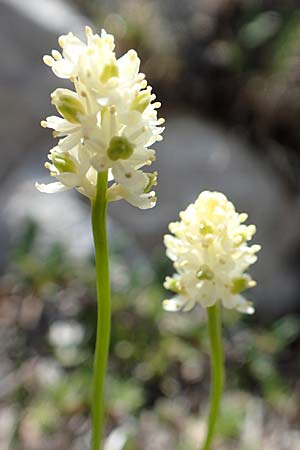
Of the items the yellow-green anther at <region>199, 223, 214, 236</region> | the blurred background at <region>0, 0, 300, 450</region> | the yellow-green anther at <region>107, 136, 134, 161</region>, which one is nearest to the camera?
the yellow-green anther at <region>107, 136, 134, 161</region>

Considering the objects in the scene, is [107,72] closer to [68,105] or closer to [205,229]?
[68,105]

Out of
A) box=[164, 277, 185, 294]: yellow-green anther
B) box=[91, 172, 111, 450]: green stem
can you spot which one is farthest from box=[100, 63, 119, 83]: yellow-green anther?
box=[164, 277, 185, 294]: yellow-green anther

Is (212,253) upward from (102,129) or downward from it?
downward

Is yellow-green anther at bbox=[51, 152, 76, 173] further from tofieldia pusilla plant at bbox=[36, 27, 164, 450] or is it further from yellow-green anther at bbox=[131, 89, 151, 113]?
yellow-green anther at bbox=[131, 89, 151, 113]

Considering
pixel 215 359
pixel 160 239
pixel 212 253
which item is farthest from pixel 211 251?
pixel 160 239

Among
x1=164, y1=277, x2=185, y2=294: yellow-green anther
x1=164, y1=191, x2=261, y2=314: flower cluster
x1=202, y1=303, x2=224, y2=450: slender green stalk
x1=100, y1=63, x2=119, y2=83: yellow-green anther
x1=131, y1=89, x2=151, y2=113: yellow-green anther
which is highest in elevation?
x1=100, y1=63, x2=119, y2=83: yellow-green anther

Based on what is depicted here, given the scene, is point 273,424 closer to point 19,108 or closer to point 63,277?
point 63,277

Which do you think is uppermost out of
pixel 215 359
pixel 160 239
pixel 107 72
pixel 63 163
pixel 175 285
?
pixel 160 239
